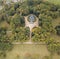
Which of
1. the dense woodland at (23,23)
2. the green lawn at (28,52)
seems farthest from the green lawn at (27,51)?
the dense woodland at (23,23)

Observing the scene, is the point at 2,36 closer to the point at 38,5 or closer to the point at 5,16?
the point at 5,16

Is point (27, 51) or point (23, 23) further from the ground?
point (23, 23)

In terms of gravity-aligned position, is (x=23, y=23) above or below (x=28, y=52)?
above

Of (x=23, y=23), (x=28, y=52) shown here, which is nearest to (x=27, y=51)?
(x=28, y=52)


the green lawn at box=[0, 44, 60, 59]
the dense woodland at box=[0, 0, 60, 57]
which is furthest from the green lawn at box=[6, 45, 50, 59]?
the dense woodland at box=[0, 0, 60, 57]

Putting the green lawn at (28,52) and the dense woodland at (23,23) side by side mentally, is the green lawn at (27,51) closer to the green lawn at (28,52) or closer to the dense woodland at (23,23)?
the green lawn at (28,52)

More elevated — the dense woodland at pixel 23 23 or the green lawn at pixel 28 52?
the dense woodland at pixel 23 23

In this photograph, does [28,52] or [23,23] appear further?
[23,23]

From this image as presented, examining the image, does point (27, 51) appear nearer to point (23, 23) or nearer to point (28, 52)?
point (28, 52)

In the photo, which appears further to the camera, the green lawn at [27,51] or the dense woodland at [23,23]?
the dense woodland at [23,23]

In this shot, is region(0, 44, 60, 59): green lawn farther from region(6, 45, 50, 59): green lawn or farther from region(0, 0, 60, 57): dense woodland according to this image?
region(0, 0, 60, 57): dense woodland
